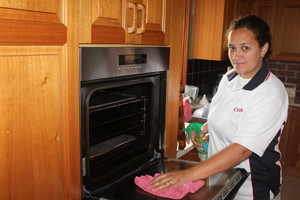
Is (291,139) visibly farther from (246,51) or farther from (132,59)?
(132,59)

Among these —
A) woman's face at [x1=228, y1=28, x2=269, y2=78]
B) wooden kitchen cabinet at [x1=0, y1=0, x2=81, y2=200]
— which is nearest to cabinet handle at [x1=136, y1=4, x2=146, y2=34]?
wooden kitchen cabinet at [x1=0, y1=0, x2=81, y2=200]

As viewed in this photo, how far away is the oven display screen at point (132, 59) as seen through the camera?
114 cm

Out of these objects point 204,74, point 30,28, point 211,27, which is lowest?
point 204,74

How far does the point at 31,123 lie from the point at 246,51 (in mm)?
921

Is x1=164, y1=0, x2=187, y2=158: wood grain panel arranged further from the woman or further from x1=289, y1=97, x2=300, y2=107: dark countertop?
x1=289, y1=97, x2=300, y2=107: dark countertop

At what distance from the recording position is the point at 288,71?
12.3 ft

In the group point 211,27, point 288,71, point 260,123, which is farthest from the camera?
point 288,71

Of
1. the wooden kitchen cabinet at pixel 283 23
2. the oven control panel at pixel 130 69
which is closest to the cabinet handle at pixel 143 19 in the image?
the oven control panel at pixel 130 69

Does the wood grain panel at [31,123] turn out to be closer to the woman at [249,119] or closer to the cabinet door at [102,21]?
the cabinet door at [102,21]

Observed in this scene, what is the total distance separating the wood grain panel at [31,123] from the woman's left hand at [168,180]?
32cm

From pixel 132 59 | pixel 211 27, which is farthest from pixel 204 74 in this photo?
pixel 132 59

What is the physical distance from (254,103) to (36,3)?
35.2 inches

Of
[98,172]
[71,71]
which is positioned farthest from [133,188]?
[71,71]

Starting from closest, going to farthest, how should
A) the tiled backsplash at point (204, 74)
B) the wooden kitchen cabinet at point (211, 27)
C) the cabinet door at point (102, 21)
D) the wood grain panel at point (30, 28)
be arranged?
the wood grain panel at point (30, 28) < the cabinet door at point (102, 21) < the wooden kitchen cabinet at point (211, 27) < the tiled backsplash at point (204, 74)
